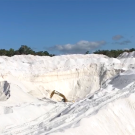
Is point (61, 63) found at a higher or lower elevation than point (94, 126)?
higher

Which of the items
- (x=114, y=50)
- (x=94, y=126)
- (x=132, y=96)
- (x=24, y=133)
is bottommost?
(x=24, y=133)

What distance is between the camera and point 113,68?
31500mm

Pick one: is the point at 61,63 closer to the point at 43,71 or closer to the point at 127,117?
the point at 43,71

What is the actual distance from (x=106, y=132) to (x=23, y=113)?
660 centimetres

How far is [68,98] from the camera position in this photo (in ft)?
93.6

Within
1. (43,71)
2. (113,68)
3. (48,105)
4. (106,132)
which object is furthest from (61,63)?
(106,132)

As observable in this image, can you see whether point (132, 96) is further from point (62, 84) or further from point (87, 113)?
point (62, 84)

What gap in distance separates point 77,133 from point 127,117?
3022 mm

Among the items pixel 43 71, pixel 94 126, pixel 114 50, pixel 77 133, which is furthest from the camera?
pixel 114 50

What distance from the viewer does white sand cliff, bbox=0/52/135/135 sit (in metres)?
10.0

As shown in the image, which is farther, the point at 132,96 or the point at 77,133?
the point at 132,96

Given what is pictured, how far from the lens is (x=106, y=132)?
30.8 ft

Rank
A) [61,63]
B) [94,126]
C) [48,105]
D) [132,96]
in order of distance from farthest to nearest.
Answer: [61,63], [48,105], [132,96], [94,126]

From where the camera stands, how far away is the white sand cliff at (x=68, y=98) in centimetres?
1002
